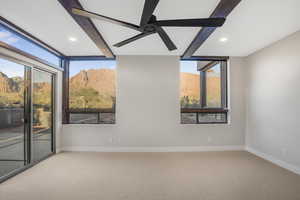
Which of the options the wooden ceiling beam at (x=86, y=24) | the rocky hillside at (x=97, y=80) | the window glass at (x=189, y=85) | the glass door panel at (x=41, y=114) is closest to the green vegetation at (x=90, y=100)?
the rocky hillside at (x=97, y=80)

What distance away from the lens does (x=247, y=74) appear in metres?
4.03

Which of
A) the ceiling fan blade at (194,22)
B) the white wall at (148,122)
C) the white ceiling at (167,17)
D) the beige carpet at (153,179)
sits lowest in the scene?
the beige carpet at (153,179)

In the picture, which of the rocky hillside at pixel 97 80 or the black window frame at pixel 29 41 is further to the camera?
the rocky hillside at pixel 97 80

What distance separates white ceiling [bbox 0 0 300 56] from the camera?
1988 mm

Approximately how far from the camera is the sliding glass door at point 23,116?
2500mm

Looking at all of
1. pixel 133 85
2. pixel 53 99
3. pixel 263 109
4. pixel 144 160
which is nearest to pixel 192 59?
pixel 133 85

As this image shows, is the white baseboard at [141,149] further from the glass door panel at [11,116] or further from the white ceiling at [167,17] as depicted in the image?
the white ceiling at [167,17]

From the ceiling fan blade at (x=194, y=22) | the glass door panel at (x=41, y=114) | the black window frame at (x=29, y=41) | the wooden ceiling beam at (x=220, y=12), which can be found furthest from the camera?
the glass door panel at (x=41, y=114)

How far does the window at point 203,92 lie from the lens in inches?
163

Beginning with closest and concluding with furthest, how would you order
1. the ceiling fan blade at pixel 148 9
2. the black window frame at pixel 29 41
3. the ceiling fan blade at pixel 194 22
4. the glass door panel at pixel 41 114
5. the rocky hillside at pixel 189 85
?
the ceiling fan blade at pixel 148 9 → the ceiling fan blade at pixel 194 22 → the black window frame at pixel 29 41 → the glass door panel at pixel 41 114 → the rocky hillside at pixel 189 85

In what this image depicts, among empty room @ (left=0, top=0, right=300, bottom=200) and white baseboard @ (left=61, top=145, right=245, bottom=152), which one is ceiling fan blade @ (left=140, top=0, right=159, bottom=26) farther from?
white baseboard @ (left=61, top=145, right=245, bottom=152)

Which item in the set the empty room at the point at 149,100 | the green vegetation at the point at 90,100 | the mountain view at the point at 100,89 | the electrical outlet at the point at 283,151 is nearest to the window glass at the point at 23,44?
the empty room at the point at 149,100

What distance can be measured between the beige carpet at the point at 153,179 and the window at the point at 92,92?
1074mm

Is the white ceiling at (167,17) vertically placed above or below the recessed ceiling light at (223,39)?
above
